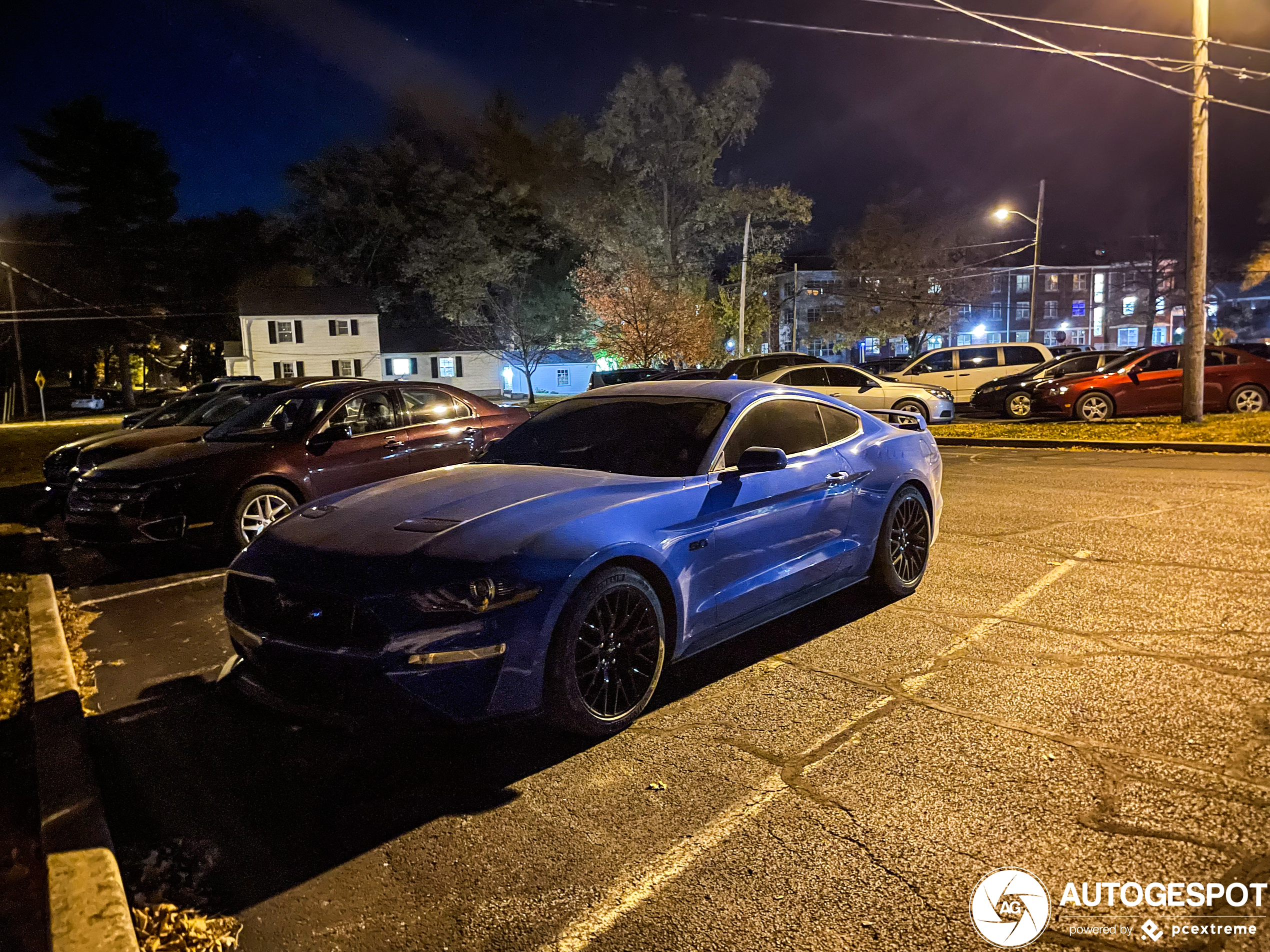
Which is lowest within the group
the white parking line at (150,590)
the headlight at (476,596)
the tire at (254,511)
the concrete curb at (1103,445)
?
the white parking line at (150,590)

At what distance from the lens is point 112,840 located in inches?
128

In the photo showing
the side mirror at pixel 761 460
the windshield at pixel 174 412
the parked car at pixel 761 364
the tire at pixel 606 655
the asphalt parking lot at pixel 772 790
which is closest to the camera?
the asphalt parking lot at pixel 772 790

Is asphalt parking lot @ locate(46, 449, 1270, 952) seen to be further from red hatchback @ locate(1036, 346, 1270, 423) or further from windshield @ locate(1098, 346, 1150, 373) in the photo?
windshield @ locate(1098, 346, 1150, 373)

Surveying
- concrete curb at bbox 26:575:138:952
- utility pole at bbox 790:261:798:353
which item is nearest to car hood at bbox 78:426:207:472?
concrete curb at bbox 26:575:138:952

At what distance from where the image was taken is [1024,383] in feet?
67.5

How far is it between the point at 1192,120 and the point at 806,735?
16.9 m

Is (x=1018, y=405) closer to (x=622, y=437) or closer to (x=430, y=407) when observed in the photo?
(x=430, y=407)

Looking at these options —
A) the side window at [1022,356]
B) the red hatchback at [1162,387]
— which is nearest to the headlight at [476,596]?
the red hatchback at [1162,387]

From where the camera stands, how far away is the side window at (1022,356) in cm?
2277

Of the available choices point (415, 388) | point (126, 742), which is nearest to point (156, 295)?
point (415, 388)

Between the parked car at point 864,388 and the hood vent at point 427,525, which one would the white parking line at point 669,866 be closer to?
the hood vent at point 427,525

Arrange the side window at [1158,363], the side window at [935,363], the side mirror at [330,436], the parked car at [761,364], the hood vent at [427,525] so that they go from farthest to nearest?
1. the side window at [935,363]
2. the parked car at [761,364]
3. the side window at [1158,363]
4. the side mirror at [330,436]
5. the hood vent at [427,525]

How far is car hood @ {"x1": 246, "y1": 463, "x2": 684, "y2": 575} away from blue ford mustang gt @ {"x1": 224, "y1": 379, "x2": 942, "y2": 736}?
1 cm

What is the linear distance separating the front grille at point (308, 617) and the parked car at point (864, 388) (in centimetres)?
1394
